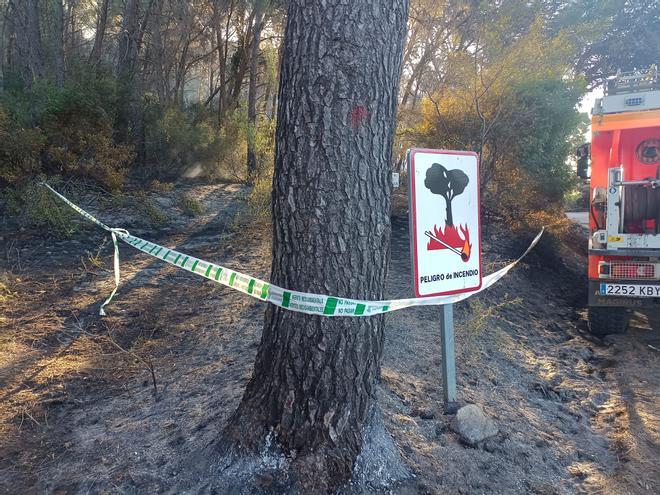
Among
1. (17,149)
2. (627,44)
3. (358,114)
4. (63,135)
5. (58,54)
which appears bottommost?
(358,114)

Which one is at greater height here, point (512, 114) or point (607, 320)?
point (512, 114)

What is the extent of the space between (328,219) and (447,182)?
107cm

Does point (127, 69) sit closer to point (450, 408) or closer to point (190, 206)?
point (190, 206)

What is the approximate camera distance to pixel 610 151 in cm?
668

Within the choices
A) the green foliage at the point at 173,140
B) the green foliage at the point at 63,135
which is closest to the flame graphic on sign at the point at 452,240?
the green foliage at the point at 63,135

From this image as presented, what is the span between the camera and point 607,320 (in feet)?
20.7

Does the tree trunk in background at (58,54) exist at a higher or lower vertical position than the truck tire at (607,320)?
higher

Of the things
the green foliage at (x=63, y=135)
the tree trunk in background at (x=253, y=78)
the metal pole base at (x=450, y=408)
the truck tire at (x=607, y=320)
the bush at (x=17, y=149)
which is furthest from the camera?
the tree trunk in background at (x=253, y=78)

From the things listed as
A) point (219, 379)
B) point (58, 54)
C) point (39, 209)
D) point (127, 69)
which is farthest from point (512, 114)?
point (58, 54)

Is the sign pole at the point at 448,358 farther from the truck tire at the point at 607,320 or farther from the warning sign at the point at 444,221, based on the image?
the truck tire at the point at 607,320

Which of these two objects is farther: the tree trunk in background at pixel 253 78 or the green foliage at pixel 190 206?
the tree trunk in background at pixel 253 78

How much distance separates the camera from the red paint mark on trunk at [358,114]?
2.50 m

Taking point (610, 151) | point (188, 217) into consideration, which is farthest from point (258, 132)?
point (610, 151)

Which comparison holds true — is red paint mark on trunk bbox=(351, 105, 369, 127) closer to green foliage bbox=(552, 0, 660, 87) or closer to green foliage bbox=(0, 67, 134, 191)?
green foliage bbox=(0, 67, 134, 191)
